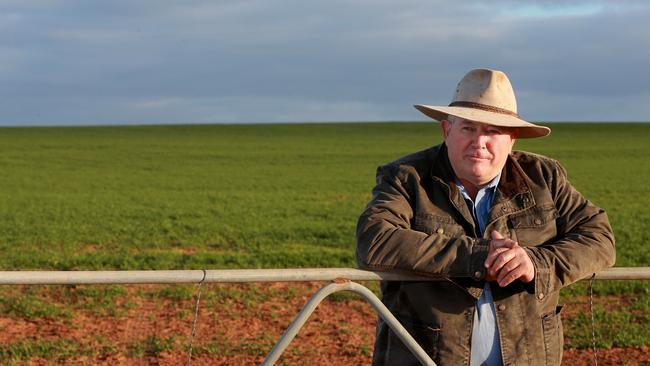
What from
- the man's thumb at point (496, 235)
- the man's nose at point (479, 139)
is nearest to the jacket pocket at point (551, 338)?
the man's thumb at point (496, 235)

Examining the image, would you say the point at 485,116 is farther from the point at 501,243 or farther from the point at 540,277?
the point at 540,277

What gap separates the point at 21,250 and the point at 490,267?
40.3 ft

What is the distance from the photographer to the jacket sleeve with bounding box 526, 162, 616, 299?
356 centimetres

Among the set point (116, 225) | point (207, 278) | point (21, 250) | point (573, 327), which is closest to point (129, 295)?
point (573, 327)

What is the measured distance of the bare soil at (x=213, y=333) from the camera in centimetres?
742

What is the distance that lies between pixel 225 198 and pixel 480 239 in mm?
22555

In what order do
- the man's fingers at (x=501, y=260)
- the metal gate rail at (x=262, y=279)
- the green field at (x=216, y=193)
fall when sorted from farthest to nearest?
1. the green field at (x=216, y=193)
2. the man's fingers at (x=501, y=260)
3. the metal gate rail at (x=262, y=279)

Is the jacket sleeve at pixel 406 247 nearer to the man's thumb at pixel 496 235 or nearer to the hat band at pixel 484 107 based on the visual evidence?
the man's thumb at pixel 496 235

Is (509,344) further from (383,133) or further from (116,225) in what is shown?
(383,133)

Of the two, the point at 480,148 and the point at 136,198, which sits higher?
the point at 480,148

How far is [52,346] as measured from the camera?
7.75m

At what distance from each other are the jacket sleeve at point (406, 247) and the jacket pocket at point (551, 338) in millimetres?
398

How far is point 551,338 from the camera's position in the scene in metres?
3.67

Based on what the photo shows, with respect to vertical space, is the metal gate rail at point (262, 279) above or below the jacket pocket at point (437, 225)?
below
